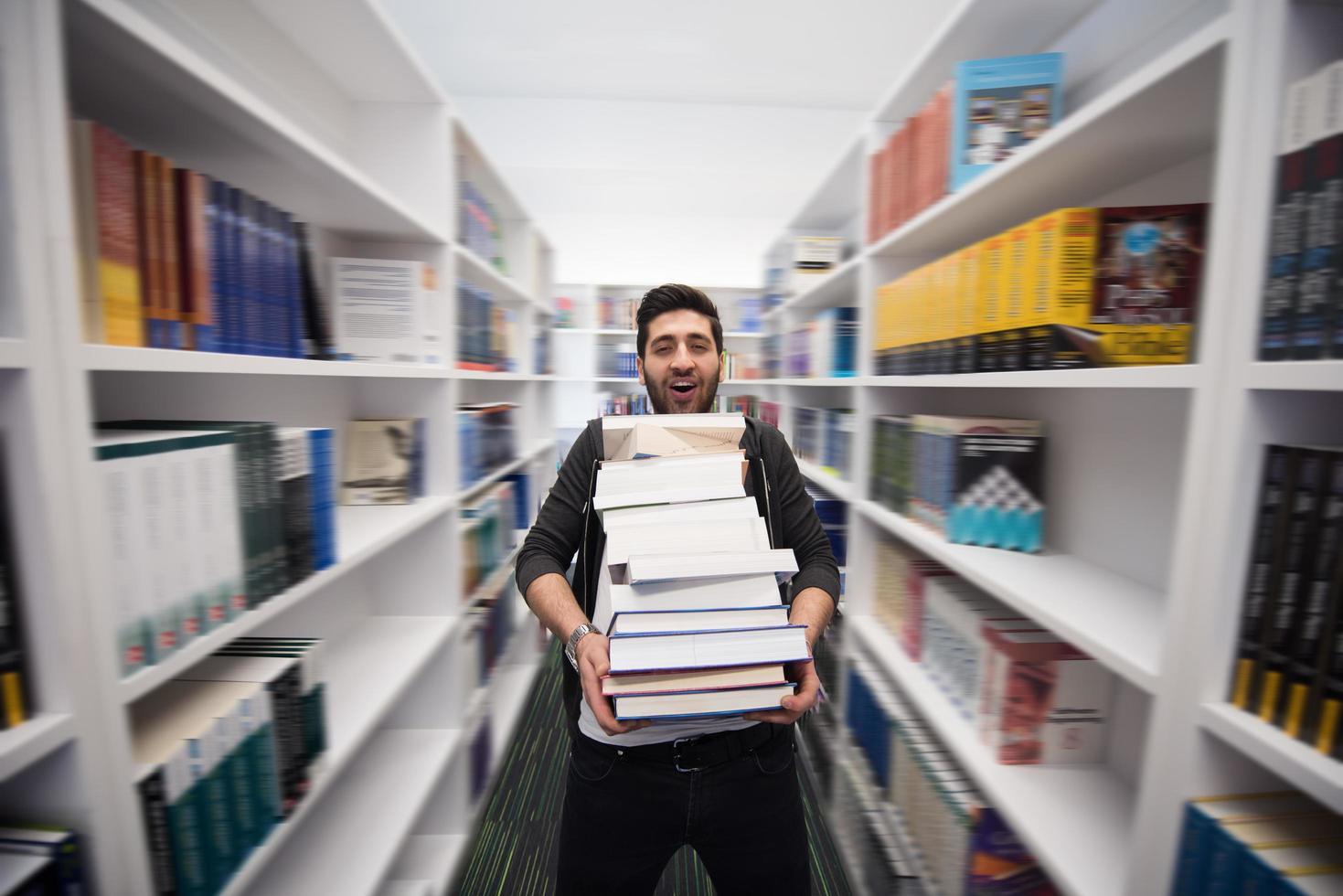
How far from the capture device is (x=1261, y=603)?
624mm

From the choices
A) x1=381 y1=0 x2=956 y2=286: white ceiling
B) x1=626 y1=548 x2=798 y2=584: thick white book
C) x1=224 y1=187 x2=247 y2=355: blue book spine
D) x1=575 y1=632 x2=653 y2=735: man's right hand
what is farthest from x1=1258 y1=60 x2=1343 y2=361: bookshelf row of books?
x1=381 y1=0 x2=956 y2=286: white ceiling

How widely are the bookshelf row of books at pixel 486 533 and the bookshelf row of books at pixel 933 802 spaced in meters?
1.34

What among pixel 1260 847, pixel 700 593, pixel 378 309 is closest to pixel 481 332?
pixel 378 309

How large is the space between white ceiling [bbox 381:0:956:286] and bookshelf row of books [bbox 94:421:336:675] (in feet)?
9.13

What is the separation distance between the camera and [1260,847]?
0.62m

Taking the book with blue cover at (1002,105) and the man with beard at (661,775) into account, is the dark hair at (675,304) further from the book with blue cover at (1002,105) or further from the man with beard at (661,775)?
the book with blue cover at (1002,105)

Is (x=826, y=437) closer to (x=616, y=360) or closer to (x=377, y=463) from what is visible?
(x=377, y=463)

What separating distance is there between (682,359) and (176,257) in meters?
0.96

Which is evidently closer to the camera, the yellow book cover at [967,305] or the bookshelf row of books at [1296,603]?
the bookshelf row of books at [1296,603]

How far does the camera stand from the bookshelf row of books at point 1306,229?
1.78ft

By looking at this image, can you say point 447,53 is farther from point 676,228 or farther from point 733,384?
→ point 733,384

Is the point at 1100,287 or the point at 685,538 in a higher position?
the point at 1100,287

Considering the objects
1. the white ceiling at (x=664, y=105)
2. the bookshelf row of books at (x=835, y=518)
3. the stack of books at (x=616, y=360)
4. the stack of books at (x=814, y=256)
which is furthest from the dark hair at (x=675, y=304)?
the stack of books at (x=616, y=360)

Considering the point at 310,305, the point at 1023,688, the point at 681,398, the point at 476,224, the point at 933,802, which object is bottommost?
the point at 933,802
